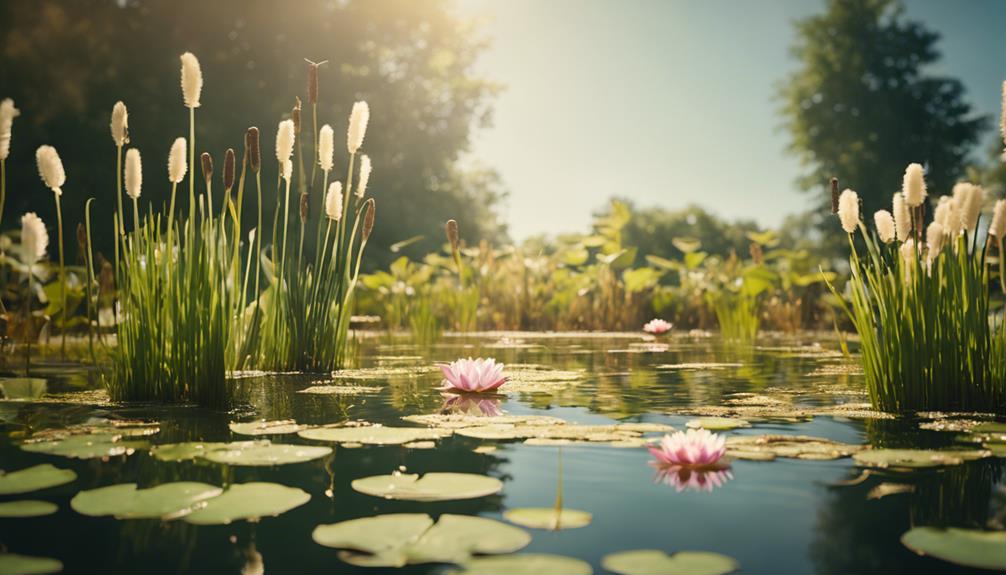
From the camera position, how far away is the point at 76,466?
7.16 ft

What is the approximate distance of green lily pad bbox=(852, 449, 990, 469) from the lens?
7.00 ft

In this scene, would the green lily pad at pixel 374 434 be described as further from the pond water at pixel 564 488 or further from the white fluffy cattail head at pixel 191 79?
the white fluffy cattail head at pixel 191 79

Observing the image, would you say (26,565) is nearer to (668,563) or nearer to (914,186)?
(668,563)

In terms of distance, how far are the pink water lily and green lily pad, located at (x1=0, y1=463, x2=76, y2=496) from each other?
146cm

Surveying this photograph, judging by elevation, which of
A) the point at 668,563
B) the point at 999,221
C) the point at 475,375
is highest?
the point at 999,221

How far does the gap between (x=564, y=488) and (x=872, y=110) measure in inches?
1208

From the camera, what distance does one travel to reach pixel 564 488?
1.98 m

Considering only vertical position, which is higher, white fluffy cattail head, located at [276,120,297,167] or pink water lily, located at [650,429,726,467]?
white fluffy cattail head, located at [276,120,297,167]

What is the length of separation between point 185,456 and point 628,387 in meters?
2.40

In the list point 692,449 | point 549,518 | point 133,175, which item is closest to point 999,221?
point 692,449

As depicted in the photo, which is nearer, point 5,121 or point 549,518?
point 549,518

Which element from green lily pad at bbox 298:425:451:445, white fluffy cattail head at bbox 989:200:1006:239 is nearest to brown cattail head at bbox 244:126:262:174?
green lily pad at bbox 298:425:451:445

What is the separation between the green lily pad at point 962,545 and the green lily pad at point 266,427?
1825mm

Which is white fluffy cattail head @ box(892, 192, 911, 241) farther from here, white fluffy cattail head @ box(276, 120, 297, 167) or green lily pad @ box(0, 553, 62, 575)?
green lily pad @ box(0, 553, 62, 575)
